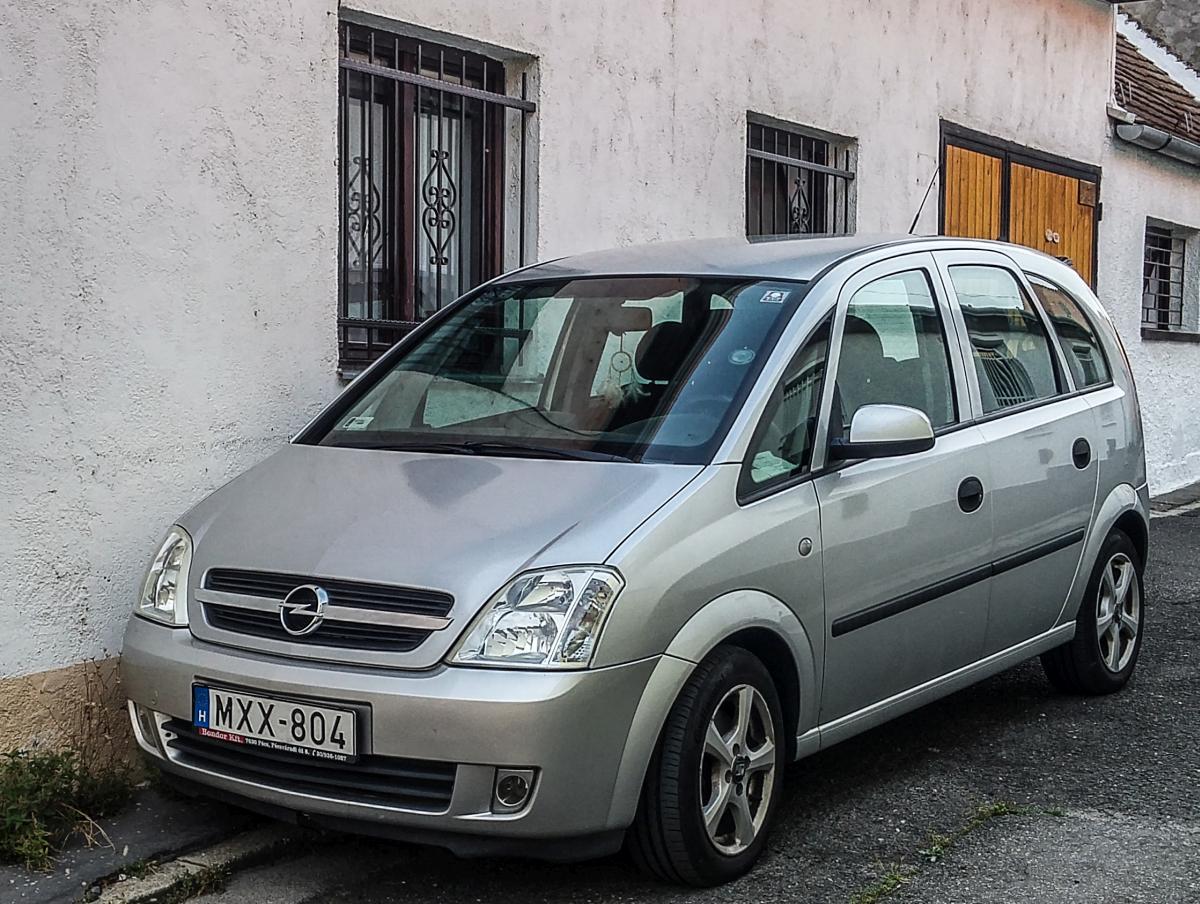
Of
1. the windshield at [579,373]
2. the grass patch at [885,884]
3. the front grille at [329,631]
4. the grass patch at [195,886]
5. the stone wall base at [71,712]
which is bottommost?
the grass patch at [195,886]

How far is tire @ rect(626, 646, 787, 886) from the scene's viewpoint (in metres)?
3.98

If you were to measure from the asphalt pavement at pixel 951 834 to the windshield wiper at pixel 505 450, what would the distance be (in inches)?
44.6

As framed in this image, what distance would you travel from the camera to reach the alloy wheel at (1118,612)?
6293 mm

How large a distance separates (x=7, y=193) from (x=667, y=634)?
251 cm

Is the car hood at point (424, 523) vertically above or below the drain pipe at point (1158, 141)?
below

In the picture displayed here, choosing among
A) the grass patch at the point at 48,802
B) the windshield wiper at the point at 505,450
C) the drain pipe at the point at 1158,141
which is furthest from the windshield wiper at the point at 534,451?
the drain pipe at the point at 1158,141

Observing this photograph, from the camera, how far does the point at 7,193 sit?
483cm

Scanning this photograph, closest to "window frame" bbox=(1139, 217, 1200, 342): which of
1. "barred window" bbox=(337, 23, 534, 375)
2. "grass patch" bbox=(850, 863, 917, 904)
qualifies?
"barred window" bbox=(337, 23, 534, 375)

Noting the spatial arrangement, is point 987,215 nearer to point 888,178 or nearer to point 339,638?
point 888,178

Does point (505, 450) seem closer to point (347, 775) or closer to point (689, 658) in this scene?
point (689, 658)

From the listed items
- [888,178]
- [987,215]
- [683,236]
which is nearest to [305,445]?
[683,236]

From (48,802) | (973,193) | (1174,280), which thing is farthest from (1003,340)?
(1174,280)

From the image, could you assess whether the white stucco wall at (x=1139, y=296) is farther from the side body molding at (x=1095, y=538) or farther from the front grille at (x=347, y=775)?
the front grille at (x=347, y=775)

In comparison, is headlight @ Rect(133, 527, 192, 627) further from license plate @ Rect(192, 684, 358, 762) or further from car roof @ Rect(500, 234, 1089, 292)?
car roof @ Rect(500, 234, 1089, 292)
